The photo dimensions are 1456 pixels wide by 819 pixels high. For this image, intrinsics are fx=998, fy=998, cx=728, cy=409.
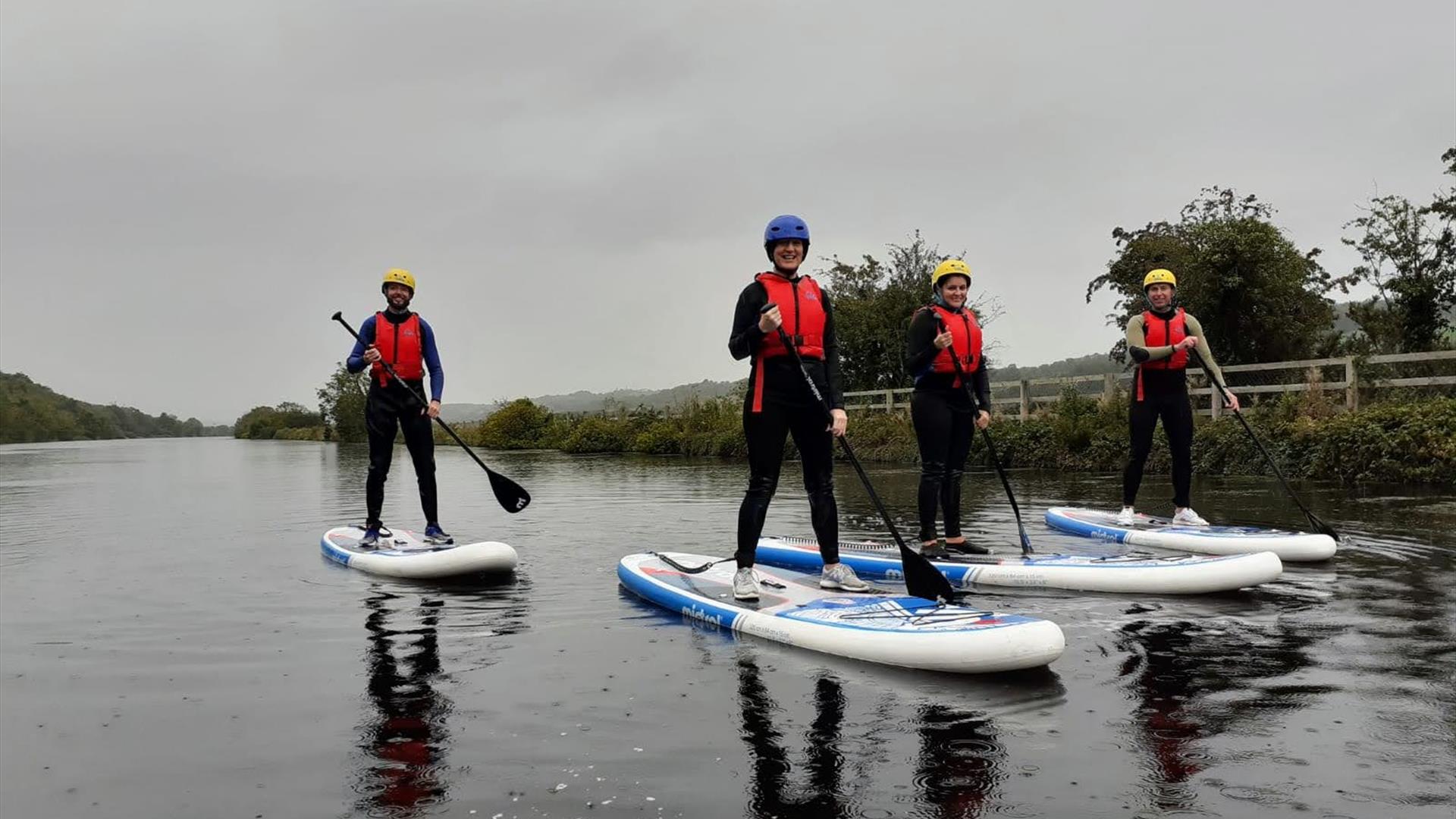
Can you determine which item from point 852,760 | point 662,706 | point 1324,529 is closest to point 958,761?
point 852,760

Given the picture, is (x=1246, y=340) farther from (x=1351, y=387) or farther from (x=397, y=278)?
(x=397, y=278)

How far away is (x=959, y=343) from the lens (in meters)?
7.63

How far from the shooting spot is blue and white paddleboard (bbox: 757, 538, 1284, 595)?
21.1 ft

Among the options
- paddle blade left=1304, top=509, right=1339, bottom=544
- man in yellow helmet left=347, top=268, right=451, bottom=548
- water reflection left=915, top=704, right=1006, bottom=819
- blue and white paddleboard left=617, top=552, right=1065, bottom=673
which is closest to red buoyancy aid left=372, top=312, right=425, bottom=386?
man in yellow helmet left=347, top=268, right=451, bottom=548

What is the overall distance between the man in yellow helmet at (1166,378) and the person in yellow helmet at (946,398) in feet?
6.32

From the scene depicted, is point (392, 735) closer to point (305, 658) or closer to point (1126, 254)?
point (305, 658)

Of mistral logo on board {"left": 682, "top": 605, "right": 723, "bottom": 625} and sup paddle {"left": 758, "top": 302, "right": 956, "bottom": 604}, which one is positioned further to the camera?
mistral logo on board {"left": 682, "top": 605, "right": 723, "bottom": 625}

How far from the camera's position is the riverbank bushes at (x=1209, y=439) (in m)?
14.1

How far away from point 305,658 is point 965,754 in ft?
11.5

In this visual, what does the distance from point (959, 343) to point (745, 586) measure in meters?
2.82

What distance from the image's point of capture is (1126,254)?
2650cm

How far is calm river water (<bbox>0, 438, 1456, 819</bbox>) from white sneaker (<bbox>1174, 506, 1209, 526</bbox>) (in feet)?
3.82

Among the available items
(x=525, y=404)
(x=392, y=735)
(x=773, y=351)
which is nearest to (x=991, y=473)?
(x=773, y=351)

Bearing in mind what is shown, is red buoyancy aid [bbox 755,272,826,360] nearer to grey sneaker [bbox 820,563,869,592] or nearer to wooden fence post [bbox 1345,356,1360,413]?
grey sneaker [bbox 820,563,869,592]
